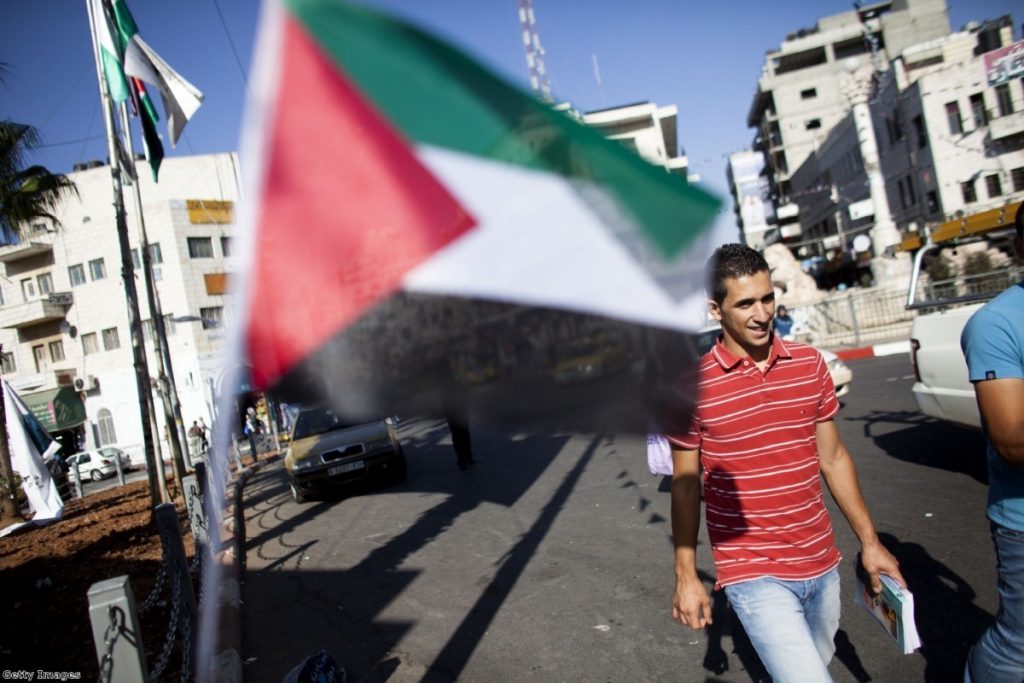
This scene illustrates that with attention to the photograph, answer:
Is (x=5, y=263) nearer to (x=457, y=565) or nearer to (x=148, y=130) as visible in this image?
(x=148, y=130)

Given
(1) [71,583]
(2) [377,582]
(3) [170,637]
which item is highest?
(3) [170,637]

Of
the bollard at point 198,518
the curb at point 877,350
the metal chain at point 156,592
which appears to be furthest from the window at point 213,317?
the curb at point 877,350

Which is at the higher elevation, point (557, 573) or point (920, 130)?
point (920, 130)

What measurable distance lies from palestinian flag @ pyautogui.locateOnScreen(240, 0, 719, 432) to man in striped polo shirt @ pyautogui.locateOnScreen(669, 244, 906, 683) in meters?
1.03

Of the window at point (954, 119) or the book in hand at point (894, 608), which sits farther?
the window at point (954, 119)

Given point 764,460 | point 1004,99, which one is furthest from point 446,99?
point 1004,99

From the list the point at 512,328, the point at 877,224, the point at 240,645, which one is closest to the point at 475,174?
the point at 512,328

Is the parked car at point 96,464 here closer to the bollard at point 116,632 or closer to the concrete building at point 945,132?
the bollard at point 116,632

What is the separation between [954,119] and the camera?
3139 cm

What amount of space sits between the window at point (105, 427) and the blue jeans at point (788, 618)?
117 feet

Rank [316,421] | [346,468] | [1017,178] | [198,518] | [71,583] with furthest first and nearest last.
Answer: [1017,178] → [346,468] → [71,583] → [198,518] → [316,421]

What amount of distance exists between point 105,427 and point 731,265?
39.4 m

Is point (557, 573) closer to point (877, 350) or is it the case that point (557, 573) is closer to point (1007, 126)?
point (877, 350)

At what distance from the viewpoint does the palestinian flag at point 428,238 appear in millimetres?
1000
